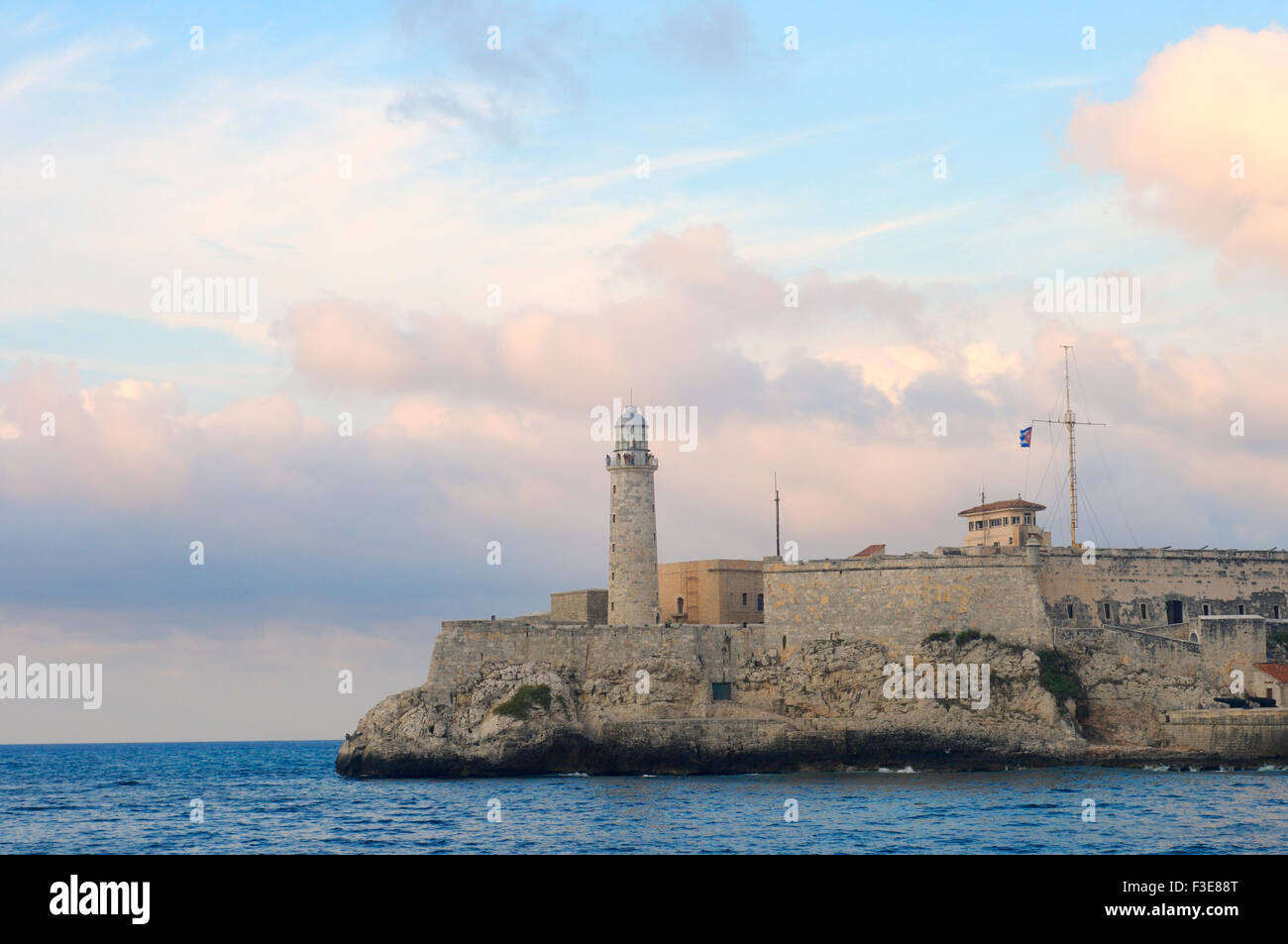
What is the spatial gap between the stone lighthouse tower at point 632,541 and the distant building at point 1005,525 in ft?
46.1

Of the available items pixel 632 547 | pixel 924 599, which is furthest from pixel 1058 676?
pixel 632 547

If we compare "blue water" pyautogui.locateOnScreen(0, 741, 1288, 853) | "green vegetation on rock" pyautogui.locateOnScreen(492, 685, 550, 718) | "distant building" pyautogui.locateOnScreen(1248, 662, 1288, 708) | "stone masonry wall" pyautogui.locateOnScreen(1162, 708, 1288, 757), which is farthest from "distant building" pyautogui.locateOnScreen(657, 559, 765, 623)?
"distant building" pyautogui.locateOnScreen(1248, 662, 1288, 708)

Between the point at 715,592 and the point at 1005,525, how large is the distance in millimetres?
13123

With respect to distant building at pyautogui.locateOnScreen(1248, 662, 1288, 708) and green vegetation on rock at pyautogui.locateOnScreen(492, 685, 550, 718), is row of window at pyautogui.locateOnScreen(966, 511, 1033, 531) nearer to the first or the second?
distant building at pyautogui.locateOnScreen(1248, 662, 1288, 708)

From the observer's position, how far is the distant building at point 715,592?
177 ft

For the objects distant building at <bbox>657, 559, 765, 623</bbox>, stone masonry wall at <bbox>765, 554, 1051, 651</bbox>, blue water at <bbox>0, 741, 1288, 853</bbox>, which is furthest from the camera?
distant building at <bbox>657, 559, 765, 623</bbox>

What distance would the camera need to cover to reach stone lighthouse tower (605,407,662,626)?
5097 centimetres

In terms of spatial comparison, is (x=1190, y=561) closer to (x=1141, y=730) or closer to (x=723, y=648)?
(x=1141, y=730)

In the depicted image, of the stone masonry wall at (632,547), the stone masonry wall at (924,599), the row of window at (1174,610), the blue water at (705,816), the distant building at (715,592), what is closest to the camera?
the blue water at (705,816)

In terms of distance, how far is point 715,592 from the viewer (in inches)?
2119

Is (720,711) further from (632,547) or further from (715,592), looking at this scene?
(632,547)

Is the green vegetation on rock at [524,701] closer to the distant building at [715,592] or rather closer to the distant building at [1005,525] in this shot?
the distant building at [715,592]

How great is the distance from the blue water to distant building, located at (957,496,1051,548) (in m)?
12.3

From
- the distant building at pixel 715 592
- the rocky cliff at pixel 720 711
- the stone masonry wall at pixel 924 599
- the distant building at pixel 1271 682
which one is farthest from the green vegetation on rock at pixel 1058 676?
the distant building at pixel 715 592
